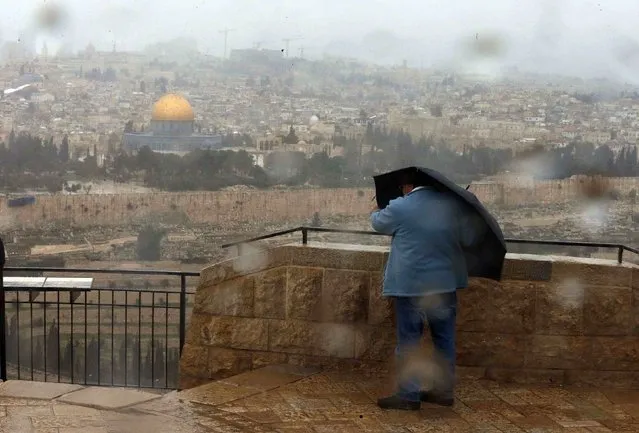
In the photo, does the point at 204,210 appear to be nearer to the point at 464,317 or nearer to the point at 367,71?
the point at 367,71

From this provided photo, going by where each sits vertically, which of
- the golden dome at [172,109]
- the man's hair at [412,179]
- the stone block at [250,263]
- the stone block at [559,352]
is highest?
the golden dome at [172,109]

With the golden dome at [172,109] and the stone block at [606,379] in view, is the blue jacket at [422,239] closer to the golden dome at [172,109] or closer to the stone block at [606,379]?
the stone block at [606,379]

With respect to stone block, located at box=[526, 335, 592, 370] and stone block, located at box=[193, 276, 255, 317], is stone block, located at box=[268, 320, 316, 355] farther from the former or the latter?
stone block, located at box=[526, 335, 592, 370]

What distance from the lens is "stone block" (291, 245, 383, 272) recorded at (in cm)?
525

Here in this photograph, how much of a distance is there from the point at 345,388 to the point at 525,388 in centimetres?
114

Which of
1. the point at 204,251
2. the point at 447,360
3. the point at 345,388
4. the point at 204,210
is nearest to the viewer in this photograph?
the point at 447,360

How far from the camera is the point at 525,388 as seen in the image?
5.16 meters

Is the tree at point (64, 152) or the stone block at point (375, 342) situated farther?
the tree at point (64, 152)

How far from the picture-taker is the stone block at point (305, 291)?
209 inches

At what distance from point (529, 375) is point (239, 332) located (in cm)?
189

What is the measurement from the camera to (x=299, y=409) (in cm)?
460

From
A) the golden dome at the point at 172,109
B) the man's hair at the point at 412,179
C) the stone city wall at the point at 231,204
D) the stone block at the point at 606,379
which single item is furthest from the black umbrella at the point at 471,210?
the golden dome at the point at 172,109

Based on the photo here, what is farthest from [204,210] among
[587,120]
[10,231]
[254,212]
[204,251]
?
[587,120]

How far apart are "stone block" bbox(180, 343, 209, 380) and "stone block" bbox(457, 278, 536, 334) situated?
1671 millimetres
